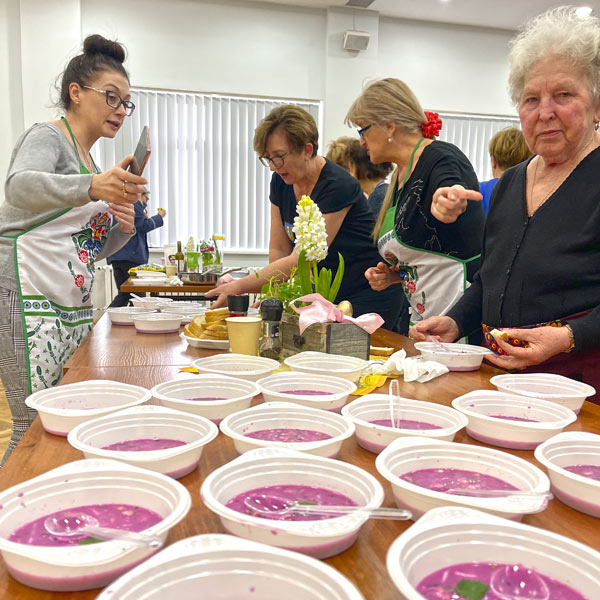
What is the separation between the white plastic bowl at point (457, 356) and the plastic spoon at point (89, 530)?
121cm

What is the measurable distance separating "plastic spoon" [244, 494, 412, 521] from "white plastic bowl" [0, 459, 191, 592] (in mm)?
102

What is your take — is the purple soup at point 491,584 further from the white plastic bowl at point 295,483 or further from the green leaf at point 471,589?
the white plastic bowl at point 295,483

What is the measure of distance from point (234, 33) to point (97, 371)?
19.5 feet

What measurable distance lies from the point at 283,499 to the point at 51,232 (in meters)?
1.62

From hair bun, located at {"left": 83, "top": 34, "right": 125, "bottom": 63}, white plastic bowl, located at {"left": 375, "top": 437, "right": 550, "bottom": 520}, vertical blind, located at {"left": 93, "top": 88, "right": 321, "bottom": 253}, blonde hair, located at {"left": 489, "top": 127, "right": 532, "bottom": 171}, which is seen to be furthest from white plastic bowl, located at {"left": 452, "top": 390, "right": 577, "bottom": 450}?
vertical blind, located at {"left": 93, "top": 88, "right": 321, "bottom": 253}

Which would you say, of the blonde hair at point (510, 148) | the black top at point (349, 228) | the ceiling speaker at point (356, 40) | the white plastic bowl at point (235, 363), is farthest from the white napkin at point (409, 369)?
the ceiling speaker at point (356, 40)

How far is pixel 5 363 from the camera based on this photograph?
1992mm

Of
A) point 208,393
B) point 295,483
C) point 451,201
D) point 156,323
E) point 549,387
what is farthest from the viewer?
point 156,323

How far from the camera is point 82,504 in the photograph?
743mm

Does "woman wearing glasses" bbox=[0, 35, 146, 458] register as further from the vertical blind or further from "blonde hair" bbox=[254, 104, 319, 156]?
the vertical blind

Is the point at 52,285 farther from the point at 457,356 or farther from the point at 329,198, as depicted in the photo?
the point at 457,356

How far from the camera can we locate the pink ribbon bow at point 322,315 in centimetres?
166

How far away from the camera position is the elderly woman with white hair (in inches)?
59.6

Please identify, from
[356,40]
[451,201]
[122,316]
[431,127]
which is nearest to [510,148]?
[431,127]
